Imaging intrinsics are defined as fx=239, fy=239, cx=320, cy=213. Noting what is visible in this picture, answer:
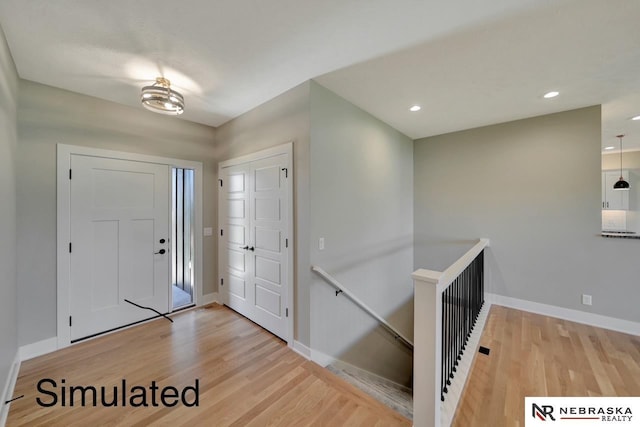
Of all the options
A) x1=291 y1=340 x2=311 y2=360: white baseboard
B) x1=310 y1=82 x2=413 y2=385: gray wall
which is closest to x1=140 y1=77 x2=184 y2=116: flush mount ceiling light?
x1=310 y1=82 x2=413 y2=385: gray wall

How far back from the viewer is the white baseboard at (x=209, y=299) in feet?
11.6

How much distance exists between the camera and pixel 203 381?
2012 mm

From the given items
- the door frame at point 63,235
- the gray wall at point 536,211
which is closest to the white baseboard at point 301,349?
the door frame at point 63,235

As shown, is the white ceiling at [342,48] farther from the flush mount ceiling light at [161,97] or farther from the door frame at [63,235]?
the door frame at [63,235]

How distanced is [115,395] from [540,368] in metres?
3.58

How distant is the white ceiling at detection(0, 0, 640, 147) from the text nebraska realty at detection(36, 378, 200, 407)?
2.70 m

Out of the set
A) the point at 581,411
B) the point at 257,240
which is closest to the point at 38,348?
the point at 257,240

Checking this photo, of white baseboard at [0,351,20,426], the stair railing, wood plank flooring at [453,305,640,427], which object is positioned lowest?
wood plank flooring at [453,305,640,427]

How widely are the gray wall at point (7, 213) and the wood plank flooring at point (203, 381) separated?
34 cm

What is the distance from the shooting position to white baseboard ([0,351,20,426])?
163 centimetres

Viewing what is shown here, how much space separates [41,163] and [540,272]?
19.8ft

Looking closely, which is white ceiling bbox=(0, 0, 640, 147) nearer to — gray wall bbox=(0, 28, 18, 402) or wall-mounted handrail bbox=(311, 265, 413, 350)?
gray wall bbox=(0, 28, 18, 402)

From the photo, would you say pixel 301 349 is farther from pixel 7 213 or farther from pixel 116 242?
pixel 7 213

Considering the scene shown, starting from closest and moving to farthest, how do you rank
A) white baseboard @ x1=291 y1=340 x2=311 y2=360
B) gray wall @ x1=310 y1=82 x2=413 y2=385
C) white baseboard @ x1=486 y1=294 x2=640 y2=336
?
white baseboard @ x1=291 y1=340 x2=311 y2=360 < gray wall @ x1=310 y1=82 x2=413 y2=385 < white baseboard @ x1=486 y1=294 x2=640 y2=336
